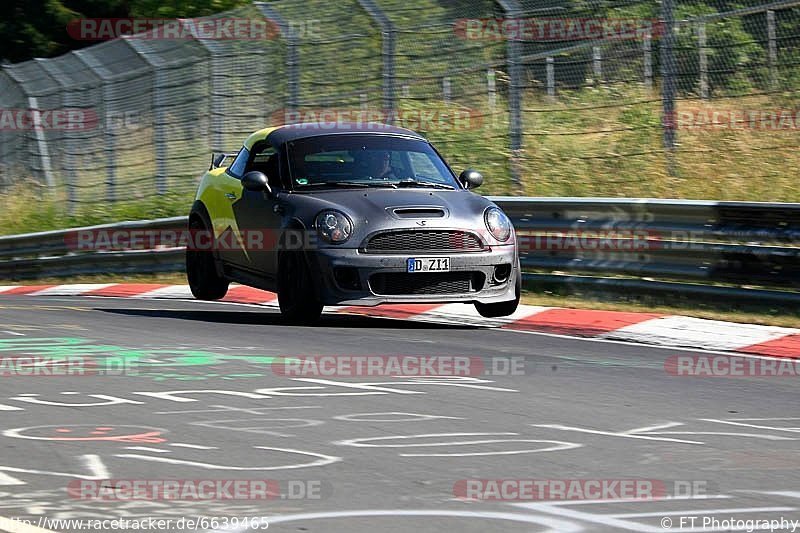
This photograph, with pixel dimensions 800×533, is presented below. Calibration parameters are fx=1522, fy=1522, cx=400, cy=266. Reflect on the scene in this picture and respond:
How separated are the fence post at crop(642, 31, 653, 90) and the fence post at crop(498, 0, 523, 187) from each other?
1322 mm

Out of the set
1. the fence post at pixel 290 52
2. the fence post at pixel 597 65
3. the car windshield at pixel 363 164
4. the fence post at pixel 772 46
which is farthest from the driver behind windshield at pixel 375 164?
the fence post at pixel 290 52

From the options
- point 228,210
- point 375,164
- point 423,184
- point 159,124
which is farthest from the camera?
point 159,124

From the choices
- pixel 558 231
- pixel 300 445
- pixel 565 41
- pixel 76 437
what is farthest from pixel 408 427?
pixel 565 41

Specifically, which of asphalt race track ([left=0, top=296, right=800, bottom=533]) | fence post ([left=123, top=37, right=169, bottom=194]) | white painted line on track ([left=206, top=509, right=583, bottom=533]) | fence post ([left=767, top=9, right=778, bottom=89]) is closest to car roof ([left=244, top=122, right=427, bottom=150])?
asphalt race track ([left=0, top=296, right=800, bottom=533])

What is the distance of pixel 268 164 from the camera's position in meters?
13.0

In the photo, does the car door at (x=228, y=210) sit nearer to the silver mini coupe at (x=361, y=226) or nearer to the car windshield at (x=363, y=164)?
the silver mini coupe at (x=361, y=226)

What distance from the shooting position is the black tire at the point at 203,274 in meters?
14.4

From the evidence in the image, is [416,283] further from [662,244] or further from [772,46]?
[772,46]

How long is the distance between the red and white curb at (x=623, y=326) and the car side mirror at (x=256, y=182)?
5.09 feet

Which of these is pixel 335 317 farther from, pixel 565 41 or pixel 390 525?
pixel 390 525

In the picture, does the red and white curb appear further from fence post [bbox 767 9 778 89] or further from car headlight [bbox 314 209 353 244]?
fence post [bbox 767 9 778 89]

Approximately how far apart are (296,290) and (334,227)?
0.63 meters

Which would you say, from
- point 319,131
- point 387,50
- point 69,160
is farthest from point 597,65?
point 69,160

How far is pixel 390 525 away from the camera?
204 inches
